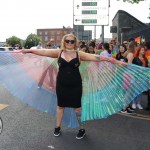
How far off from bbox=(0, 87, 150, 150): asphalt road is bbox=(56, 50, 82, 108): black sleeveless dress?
2.12 ft

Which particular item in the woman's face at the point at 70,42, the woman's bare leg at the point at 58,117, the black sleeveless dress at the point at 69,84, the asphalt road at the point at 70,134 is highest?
the woman's face at the point at 70,42

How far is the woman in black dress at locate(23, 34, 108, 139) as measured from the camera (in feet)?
18.5

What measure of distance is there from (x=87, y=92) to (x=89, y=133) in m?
0.76

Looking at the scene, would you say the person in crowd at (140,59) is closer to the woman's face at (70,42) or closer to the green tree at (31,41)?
the woman's face at (70,42)

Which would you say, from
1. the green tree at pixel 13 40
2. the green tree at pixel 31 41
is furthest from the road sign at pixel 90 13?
the green tree at pixel 13 40

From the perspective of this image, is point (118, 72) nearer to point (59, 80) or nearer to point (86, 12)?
point (59, 80)

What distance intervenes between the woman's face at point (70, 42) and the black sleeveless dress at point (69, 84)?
8.2 inches

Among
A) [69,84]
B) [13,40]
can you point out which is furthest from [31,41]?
[69,84]

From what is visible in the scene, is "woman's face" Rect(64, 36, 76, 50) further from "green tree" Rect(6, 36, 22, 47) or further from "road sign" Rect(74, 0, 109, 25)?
"green tree" Rect(6, 36, 22, 47)

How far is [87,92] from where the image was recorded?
616 cm

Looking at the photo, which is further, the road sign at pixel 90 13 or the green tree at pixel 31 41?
the green tree at pixel 31 41

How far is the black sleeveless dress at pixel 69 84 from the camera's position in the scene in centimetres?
566

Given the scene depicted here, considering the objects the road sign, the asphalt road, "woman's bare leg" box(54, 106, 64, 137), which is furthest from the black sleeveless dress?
the road sign

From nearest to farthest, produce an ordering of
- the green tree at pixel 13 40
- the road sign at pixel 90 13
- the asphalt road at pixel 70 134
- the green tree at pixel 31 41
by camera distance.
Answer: the asphalt road at pixel 70 134 → the road sign at pixel 90 13 → the green tree at pixel 31 41 → the green tree at pixel 13 40
